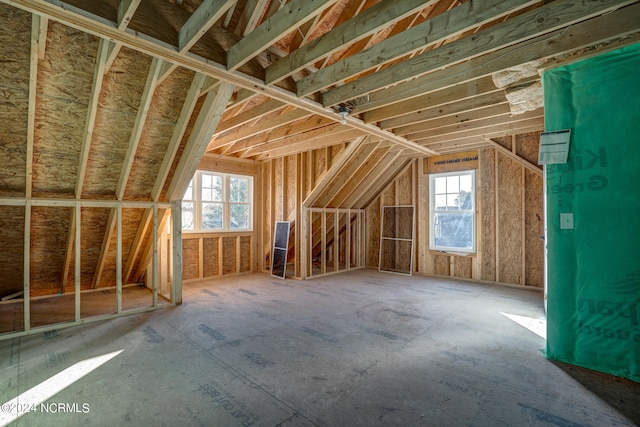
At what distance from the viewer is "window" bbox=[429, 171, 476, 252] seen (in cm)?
616

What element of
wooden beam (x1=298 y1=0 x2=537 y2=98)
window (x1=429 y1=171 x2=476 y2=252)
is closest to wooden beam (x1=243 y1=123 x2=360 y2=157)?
wooden beam (x1=298 y1=0 x2=537 y2=98)

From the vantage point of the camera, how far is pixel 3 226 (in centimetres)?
356

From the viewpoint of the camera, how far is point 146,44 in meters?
2.29

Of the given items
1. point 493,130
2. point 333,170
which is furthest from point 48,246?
point 493,130

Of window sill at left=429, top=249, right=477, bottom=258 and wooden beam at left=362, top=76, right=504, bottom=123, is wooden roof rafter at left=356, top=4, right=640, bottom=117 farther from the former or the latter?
window sill at left=429, top=249, right=477, bottom=258

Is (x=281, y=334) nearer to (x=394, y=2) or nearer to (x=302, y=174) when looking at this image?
(x=394, y=2)

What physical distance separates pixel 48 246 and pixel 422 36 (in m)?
5.21

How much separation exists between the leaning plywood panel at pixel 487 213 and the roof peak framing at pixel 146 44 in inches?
154

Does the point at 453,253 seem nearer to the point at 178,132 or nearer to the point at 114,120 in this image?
the point at 178,132

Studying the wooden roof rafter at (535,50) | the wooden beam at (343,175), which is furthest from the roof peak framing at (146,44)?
the wooden beam at (343,175)

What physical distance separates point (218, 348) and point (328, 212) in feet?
14.4

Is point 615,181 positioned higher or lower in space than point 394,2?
lower

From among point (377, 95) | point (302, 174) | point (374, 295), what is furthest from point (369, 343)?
point (302, 174)

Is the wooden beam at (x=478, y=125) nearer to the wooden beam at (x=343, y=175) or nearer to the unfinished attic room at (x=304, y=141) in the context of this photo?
the unfinished attic room at (x=304, y=141)
